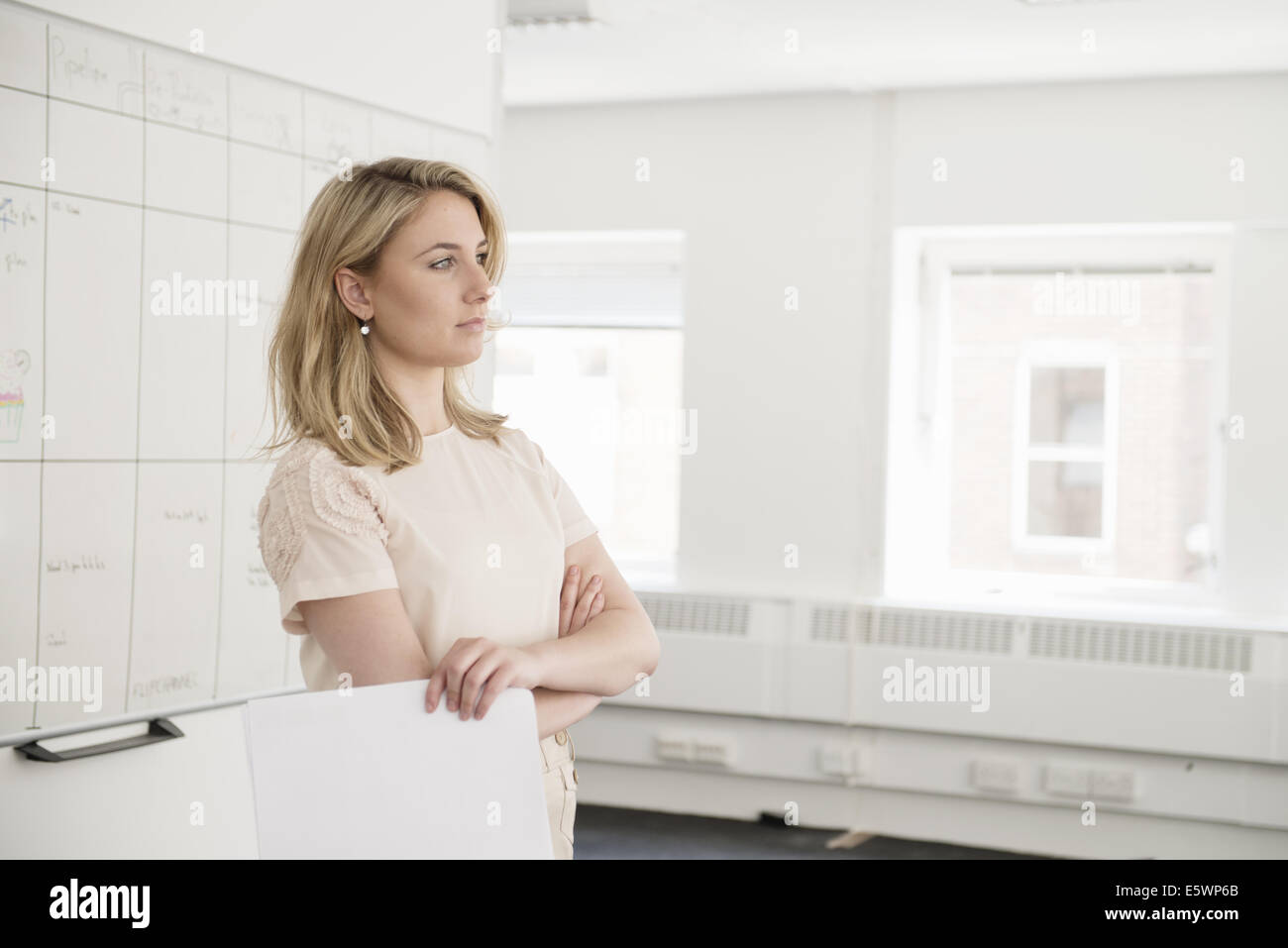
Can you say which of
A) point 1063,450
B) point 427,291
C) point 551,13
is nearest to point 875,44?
point 551,13

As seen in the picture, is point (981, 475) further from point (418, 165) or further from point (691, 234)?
point (418, 165)

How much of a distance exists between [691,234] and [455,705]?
3.73 metres

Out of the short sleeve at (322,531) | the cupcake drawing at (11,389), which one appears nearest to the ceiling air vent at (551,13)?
the cupcake drawing at (11,389)

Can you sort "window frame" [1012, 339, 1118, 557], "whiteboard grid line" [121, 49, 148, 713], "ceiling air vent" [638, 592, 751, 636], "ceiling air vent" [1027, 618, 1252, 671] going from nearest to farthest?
"whiteboard grid line" [121, 49, 148, 713]
"ceiling air vent" [1027, 618, 1252, 671]
"window frame" [1012, 339, 1118, 557]
"ceiling air vent" [638, 592, 751, 636]

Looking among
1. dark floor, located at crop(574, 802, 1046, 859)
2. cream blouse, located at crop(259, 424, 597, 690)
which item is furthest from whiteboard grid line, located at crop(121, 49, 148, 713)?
dark floor, located at crop(574, 802, 1046, 859)

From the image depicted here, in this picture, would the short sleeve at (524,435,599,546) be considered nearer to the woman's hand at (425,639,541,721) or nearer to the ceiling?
the woman's hand at (425,639,541,721)

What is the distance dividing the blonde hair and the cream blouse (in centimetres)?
4

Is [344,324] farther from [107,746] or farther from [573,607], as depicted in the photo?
[107,746]

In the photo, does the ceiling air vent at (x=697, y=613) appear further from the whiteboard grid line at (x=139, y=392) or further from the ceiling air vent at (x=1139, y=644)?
the whiteboard grid line at (x=139, y=392)

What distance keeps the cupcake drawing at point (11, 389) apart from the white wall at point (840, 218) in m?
2.89

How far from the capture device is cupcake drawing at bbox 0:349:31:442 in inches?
76.0

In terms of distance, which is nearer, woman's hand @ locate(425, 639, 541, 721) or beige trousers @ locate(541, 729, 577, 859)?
woman's hand @ locate(425, 639, 541, 721)

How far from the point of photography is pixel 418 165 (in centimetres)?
127

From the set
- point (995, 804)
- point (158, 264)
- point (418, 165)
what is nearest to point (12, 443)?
point (158, 264)
